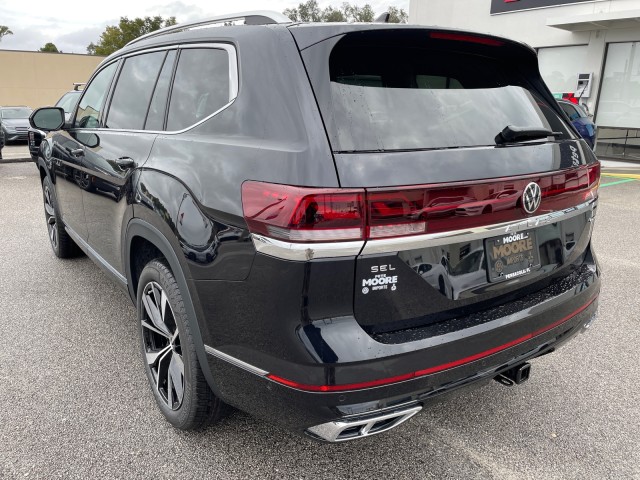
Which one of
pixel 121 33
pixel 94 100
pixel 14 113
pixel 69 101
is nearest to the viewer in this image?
pixel 94 100

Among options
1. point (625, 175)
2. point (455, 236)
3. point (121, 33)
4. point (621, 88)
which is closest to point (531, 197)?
point (455, 236)

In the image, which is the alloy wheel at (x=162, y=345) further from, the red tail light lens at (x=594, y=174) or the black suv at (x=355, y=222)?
the red tail light lens at (x=594, y=174)

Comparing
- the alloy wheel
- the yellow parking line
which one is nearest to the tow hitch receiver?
the alloy wheel

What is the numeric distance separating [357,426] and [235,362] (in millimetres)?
501

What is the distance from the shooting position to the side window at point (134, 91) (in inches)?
114

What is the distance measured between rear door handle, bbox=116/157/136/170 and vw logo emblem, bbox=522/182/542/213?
1.84m

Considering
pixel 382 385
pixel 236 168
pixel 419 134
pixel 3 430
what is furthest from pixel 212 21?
pixel 3 430

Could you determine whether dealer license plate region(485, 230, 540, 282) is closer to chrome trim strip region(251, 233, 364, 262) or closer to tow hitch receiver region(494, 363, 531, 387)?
tow hitch receiver region(494, 363, 531, 387)

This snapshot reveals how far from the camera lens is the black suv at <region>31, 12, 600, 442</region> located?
1.71 m

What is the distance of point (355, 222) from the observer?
1680 millimetres

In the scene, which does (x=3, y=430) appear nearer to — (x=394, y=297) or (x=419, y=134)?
(x=394, y=297)

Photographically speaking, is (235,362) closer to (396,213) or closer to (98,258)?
(396,213)

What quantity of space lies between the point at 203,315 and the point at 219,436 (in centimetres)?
77

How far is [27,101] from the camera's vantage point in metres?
33.0
